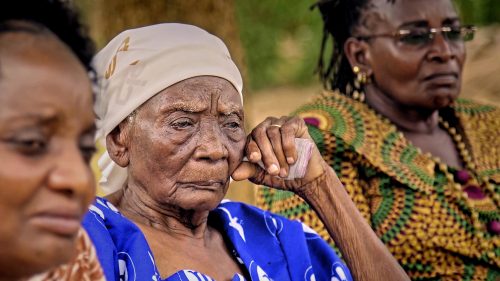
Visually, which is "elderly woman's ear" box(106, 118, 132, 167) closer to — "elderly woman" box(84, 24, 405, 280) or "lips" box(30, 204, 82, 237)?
"elderly woman" box(84, 24, 405, 280)

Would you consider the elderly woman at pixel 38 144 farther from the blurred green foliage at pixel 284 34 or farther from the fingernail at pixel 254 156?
the blurred green foliage at pixel 284 34

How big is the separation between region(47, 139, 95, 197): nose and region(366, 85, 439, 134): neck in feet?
9.65

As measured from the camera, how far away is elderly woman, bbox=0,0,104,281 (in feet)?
5.10

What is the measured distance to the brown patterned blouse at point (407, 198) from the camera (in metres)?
3.93

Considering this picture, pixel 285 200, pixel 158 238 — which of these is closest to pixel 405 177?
pixel 285 200

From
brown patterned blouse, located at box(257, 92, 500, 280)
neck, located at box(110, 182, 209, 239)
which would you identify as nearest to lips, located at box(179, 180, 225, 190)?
neck, located at box(110, 182, 209, 239)

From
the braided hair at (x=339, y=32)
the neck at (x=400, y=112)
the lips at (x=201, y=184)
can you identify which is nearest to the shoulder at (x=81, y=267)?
the lips at (x=201, y=184)

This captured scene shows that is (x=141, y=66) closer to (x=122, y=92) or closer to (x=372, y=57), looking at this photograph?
(x=122, y=92)

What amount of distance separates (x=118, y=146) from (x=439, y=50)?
206 centimetres

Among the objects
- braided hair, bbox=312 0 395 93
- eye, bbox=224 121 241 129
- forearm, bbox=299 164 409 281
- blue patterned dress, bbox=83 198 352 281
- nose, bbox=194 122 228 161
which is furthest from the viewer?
braided hair, bbox=312 0 395 93

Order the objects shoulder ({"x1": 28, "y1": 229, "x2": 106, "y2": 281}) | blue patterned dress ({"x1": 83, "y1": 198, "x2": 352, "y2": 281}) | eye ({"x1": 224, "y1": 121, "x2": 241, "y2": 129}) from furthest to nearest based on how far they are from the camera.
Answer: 1. eye ({"x1": 224, "y1": 121, "x2": 241, "y2": 129})
2. blue patterned dress ({"x1": 83, "y1": 198, "x2": 352, "y2": 281})
3. shoulder ({"x1": 28, "y1": 229, "x2": 106, "y2": 281})

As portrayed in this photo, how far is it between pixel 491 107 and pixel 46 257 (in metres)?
3.72

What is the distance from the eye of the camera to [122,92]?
281 centimetres

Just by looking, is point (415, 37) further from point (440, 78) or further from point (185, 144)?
point (185, 144)
